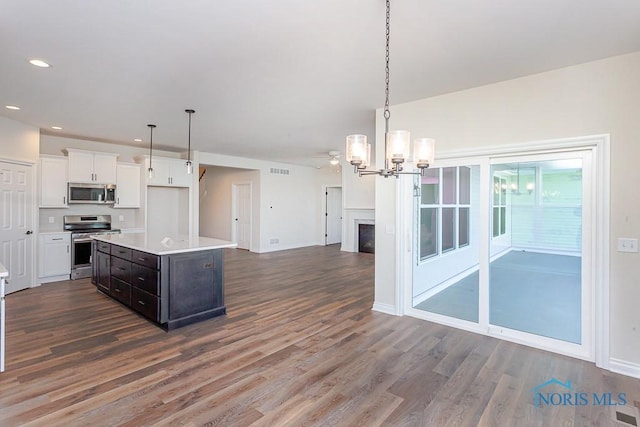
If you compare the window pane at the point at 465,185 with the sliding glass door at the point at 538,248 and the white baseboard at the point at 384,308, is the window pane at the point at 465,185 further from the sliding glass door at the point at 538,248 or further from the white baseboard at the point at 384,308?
the white baseboard at the point at 384,308

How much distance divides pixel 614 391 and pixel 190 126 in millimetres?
5765

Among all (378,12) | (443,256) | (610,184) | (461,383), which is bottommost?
(461,383)

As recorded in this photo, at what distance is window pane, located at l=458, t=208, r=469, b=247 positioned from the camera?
4.01 metres

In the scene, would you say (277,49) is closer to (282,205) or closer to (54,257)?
(54,257)

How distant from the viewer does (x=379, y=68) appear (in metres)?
3.01

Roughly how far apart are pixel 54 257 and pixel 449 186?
6.45 metres

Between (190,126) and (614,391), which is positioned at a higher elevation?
(190,126)

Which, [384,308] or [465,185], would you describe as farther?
[384,308]

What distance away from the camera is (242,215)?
31.9 ft

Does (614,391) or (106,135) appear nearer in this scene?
(614,391)

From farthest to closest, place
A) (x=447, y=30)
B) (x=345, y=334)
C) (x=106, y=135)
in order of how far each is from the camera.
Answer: (x=106, y=135) → (x=345, y=334) → (x=447, y=30)

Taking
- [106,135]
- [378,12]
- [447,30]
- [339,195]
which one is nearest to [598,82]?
[447,30]

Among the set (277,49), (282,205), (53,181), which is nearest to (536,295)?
(277,49)

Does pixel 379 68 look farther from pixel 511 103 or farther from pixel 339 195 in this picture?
pixel 339 195
